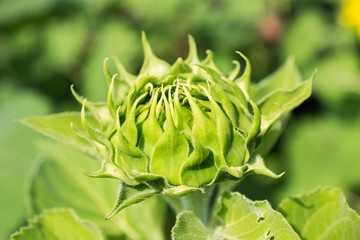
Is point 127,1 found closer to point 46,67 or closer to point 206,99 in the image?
point 46,67

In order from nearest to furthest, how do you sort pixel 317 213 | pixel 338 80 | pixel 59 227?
pixel 317 213
pixel 59 227
pixel 338 80

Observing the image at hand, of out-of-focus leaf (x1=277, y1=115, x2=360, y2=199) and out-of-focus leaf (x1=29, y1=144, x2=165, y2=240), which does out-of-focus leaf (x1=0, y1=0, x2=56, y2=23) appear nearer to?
out-of-focus leaf (x1=29, y1=144, x2=165, y2=240)

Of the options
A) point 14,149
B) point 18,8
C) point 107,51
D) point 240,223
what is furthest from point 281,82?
point 18,8

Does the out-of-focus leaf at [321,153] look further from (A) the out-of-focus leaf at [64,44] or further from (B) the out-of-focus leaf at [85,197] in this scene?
(A) the out-of-focus leaf at [64,44]

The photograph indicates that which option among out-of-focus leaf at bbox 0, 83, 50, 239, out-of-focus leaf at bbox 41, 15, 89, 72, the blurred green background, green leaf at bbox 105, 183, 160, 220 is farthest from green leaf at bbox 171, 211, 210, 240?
out-of-focus leaf at bbox 41, 15, 89, 72

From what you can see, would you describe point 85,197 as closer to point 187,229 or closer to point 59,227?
point 59,227

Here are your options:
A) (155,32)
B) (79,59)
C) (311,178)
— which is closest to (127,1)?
(155,32)
